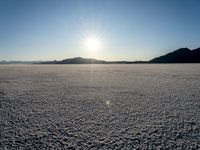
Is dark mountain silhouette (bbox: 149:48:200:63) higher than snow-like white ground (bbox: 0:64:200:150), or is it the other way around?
dark mountain silhouette (bbox: 149:48:200:63)

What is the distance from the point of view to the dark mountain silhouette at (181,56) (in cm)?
10028

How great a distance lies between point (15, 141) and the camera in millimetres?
3312

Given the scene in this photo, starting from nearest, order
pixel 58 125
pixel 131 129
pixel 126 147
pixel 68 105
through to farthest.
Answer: pixel 126 147 < pixel 131 129 < pixel 58 125 < pixel 68 105

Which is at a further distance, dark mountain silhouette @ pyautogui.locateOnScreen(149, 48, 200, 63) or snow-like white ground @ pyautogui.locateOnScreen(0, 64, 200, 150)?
dark mountain silhouette @ pyautogui.locateOnScreen(149, 48, 200, 63)

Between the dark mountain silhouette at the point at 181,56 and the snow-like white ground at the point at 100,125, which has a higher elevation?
the dark mountain silhouette at the point at 181,56

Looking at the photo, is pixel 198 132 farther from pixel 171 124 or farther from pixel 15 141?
pixel 15 141

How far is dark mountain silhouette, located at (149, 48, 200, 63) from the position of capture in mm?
100275

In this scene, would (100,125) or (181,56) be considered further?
(181,56)

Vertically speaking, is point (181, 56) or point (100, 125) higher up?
point (181, 56)

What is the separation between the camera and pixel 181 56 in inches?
4222

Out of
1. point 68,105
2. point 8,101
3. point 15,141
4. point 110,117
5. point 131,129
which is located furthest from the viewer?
point 8,101

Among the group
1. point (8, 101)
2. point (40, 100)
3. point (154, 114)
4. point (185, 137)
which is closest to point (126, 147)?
point (185, 137)

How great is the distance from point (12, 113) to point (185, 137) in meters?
4.42

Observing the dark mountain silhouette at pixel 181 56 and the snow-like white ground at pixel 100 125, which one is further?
the dark mountain silhouette at pixel 181 56
